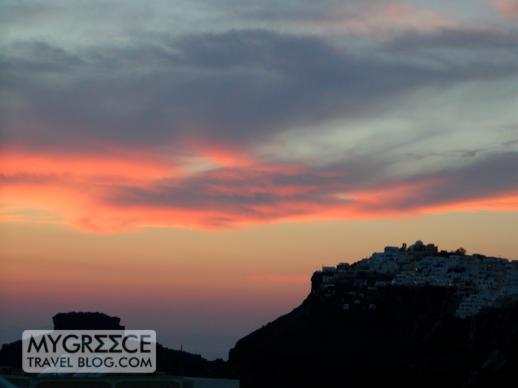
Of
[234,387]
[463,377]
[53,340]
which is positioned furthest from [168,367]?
[53,340]

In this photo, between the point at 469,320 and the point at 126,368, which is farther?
the point at 469,320

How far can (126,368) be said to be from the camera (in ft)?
199

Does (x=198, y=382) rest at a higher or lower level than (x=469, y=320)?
lower

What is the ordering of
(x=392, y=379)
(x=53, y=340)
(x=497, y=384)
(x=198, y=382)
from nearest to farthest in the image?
(x=53, y=340) < (x=198, y=382) < (x=497, y=384) < (x=392, y=379)

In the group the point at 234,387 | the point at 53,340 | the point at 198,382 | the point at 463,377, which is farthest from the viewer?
the point at 463,377

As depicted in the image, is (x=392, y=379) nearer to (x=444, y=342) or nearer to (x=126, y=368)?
(x=444, y=342)

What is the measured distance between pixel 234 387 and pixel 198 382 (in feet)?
23.3

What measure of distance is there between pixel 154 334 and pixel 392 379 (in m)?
134

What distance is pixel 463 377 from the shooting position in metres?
176

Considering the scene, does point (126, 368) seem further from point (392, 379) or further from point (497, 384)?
point (392, 379)

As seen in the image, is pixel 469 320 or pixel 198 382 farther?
pixel 469 320

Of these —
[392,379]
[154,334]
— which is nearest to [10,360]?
[392,379]

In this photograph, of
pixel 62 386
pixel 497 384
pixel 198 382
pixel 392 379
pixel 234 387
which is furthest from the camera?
pixel 392 379

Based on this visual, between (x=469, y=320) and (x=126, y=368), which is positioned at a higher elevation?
(x=469, y=320)
